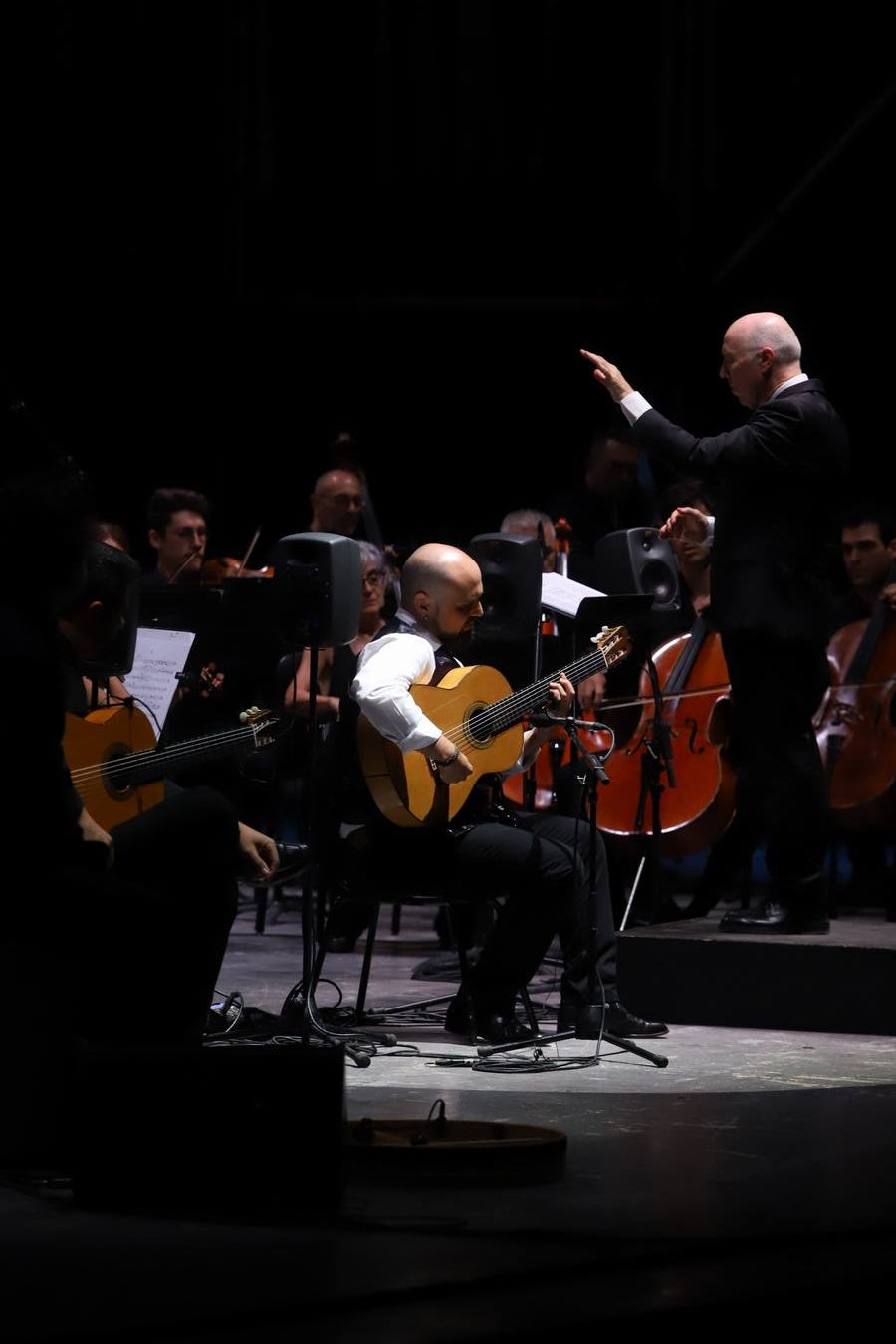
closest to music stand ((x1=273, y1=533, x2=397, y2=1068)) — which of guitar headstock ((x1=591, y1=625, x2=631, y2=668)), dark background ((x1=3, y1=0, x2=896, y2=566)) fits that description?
guitar headstock ((x1=591, y1=625, x2=631, y2=668))

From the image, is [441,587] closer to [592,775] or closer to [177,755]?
[592,775]

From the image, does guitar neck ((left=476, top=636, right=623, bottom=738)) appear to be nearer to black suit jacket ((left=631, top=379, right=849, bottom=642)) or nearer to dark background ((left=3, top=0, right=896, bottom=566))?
black suit jacket ((left=631, top=379, right=849, bottom=642))

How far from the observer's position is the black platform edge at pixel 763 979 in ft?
16.6

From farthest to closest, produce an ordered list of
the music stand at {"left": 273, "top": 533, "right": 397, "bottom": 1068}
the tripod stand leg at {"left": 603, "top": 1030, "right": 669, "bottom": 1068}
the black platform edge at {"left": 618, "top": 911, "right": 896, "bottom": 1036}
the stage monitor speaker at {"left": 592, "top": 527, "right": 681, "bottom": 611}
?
the stage monitor speaker at {"left": 592, "top": 527, "right": 681, "bottom": 611} → the black platform edge at {"left": 618, "top": 911, "right": 896, "bottom": 1036} → the music stand at {"left": 273, "top": 533, "right": 397, "bottom": 1068} → the tripod stand leg at {"left": 603, "top": 1030, "right": 669, "bottom": 1068}

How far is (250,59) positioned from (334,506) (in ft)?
11.0

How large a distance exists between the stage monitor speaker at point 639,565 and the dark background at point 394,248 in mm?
3306

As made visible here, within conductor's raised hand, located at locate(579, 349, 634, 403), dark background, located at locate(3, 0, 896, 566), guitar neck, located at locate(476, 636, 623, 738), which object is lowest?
guitar neck, located at locate(476, 636, 623, 738)

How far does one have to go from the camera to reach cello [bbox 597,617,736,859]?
253 inches

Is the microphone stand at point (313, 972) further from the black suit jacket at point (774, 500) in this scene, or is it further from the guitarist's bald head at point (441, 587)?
the black suit jacket at point (774, 500)

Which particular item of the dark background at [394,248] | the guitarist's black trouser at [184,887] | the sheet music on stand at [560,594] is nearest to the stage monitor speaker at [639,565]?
the sheet music on stand at [560,594]

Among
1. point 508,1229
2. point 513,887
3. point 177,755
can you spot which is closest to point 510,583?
point 513,887

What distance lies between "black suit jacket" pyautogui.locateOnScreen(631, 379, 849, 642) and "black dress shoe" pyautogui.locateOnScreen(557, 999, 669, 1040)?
110 cm

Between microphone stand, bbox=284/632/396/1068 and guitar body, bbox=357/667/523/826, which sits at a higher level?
guitar body, bbox=357/667/523/826

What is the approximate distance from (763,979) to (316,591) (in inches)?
65.6
